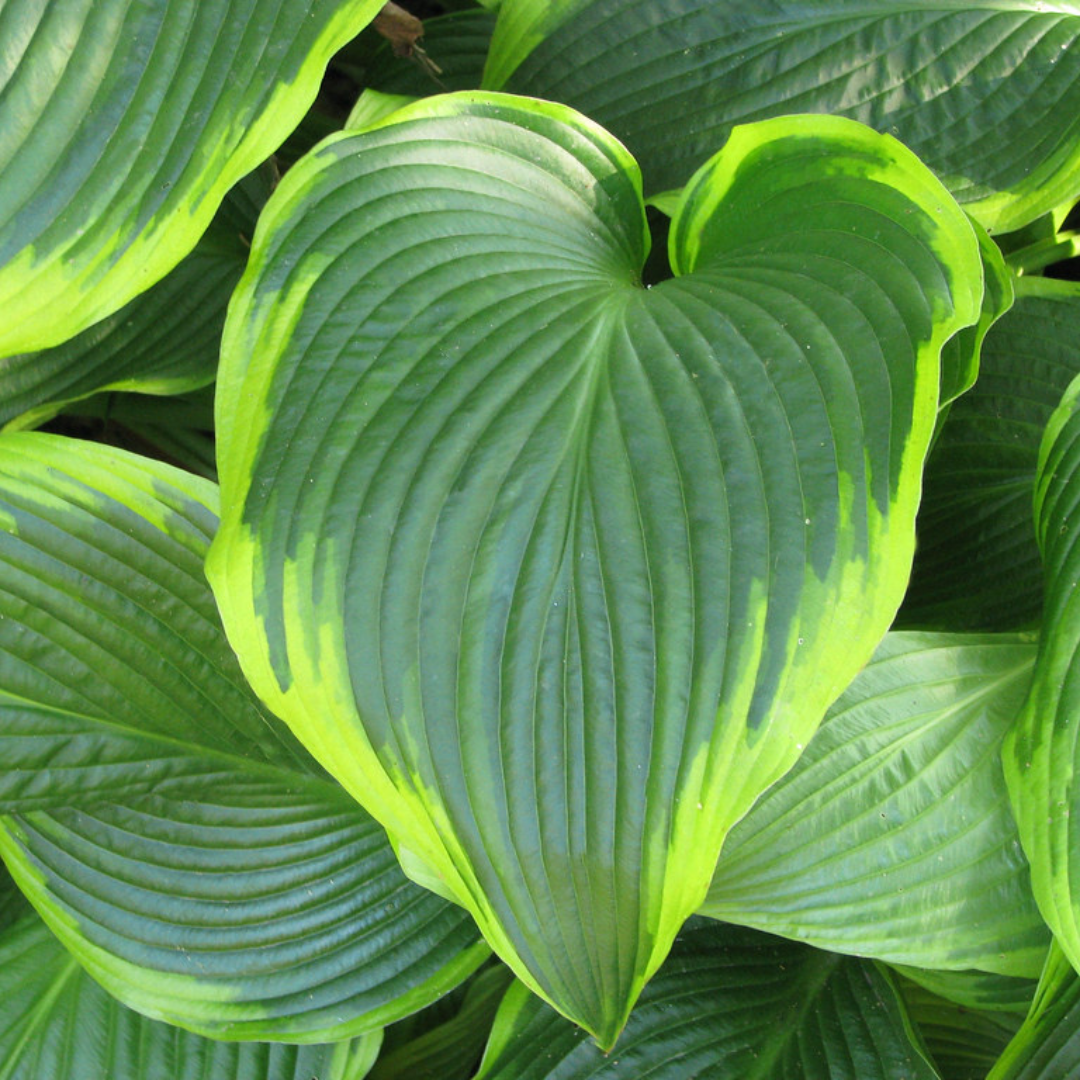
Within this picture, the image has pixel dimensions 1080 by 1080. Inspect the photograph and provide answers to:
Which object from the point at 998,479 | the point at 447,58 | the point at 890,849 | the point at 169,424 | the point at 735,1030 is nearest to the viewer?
the point at 890,849

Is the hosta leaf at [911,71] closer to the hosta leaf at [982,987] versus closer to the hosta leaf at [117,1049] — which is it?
the hosta leaf at [982,987]

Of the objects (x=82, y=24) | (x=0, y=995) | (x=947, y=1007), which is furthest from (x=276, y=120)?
(x=947, y=1007)

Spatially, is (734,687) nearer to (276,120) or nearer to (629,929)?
(629,929)

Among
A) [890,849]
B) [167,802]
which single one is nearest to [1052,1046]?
[890,849]

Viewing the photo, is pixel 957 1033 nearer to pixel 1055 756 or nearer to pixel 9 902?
pixel 1055 756

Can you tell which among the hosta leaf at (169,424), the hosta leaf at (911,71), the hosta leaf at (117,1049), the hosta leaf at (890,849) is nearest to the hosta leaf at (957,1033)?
the hosta leaf at (890,849)

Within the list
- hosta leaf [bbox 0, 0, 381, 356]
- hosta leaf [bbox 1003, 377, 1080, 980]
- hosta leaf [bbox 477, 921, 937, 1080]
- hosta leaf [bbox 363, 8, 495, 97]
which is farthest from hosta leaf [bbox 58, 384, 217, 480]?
hosta leaf [bbox 1003, 377, 1080, 980]

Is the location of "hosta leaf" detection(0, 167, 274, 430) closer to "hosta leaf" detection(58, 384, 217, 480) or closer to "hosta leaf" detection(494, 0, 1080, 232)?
"hosta leaf" detection(58, 384, 217, 480)
